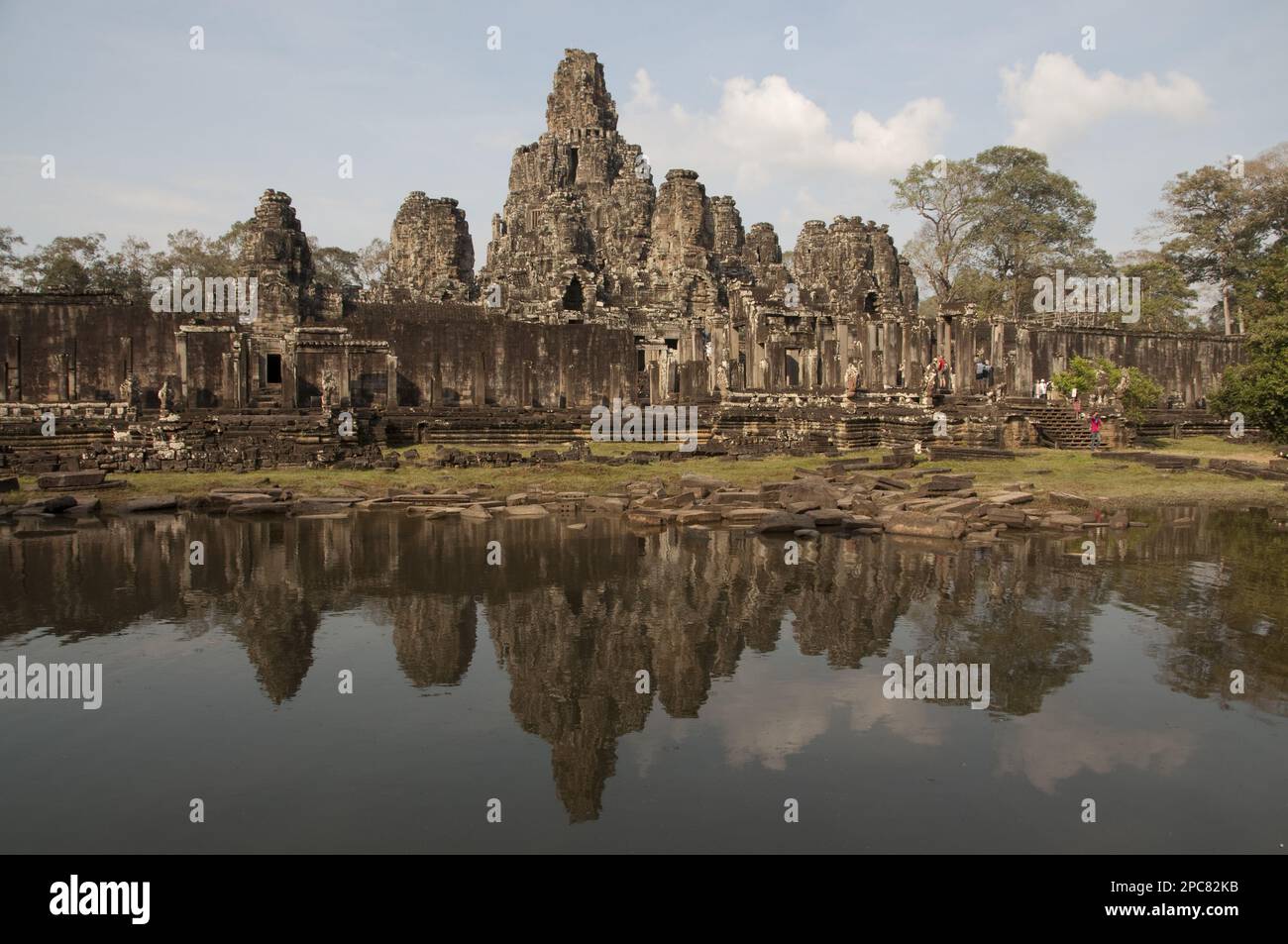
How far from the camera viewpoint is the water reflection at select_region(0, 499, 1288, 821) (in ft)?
19.1

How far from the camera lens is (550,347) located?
Answer: 97.4 ft

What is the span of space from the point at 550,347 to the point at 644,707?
2449 cm

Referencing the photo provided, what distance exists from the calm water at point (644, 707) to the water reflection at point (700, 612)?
0.04 m

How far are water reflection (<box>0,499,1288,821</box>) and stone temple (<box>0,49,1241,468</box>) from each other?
9566mm

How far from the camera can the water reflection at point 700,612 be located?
229 inches

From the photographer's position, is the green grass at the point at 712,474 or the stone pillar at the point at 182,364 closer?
the green grass at the point at 712,474

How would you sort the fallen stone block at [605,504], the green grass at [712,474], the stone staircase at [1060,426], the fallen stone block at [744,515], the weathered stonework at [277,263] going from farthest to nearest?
the weathered stonework at [277,263]
the stone staircase at [1060,426]
the green grass at [712,474]
the fallen stone block at [605,504]
the fallen stone block at [744,515]

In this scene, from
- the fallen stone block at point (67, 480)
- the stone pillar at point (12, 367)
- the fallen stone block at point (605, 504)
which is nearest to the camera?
the fallen stone block at point (605, 504)

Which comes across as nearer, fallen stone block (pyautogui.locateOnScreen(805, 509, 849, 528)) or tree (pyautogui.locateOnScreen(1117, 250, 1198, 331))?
fallen stone block (pyautogui.locateOnScreen(805, 509, 849, 528))

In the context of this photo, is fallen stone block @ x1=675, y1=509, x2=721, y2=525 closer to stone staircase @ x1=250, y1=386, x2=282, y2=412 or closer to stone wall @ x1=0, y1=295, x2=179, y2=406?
stone staircase @ x1=250, y1=386, x2=282, y2=412

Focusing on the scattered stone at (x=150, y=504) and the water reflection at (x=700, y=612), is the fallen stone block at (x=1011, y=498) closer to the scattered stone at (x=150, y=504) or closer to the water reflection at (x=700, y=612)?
the water reflection at (x=700, y=612)

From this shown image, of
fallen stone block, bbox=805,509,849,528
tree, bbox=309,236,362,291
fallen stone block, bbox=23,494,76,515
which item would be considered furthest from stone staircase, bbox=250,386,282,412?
tree, bbox=309,236,362,291

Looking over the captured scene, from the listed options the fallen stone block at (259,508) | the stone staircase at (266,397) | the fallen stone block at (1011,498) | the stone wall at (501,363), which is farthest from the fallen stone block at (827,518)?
the stone wall at (501,363)
